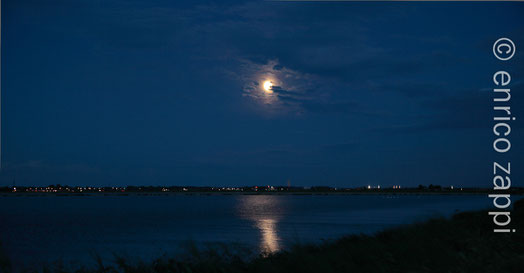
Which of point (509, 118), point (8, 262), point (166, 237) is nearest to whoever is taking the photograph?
point (8, 262)

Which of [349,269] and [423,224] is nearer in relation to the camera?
[349,269]

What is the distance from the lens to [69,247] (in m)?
39.3

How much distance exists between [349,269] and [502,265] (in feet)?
10.3

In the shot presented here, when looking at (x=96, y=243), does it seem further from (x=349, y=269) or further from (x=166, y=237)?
(x=349, y=269)

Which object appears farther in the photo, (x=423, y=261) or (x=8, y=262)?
(x=423, y=261)

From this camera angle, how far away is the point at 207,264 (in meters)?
11.7

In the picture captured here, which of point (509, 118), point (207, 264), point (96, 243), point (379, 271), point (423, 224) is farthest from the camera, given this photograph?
point (96, 243)

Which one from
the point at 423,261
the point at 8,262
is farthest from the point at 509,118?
the point at 8,262

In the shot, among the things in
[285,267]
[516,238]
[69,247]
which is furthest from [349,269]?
[69,247]

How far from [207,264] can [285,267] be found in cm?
205

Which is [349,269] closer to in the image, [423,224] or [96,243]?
[423,224]

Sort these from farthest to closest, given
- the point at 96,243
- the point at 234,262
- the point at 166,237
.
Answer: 1. the point at 166,237
2. the point at 96,243
3. the point at 234,262

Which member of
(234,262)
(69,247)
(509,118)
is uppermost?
(509,118)

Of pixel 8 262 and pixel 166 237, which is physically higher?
pixel 8 262
